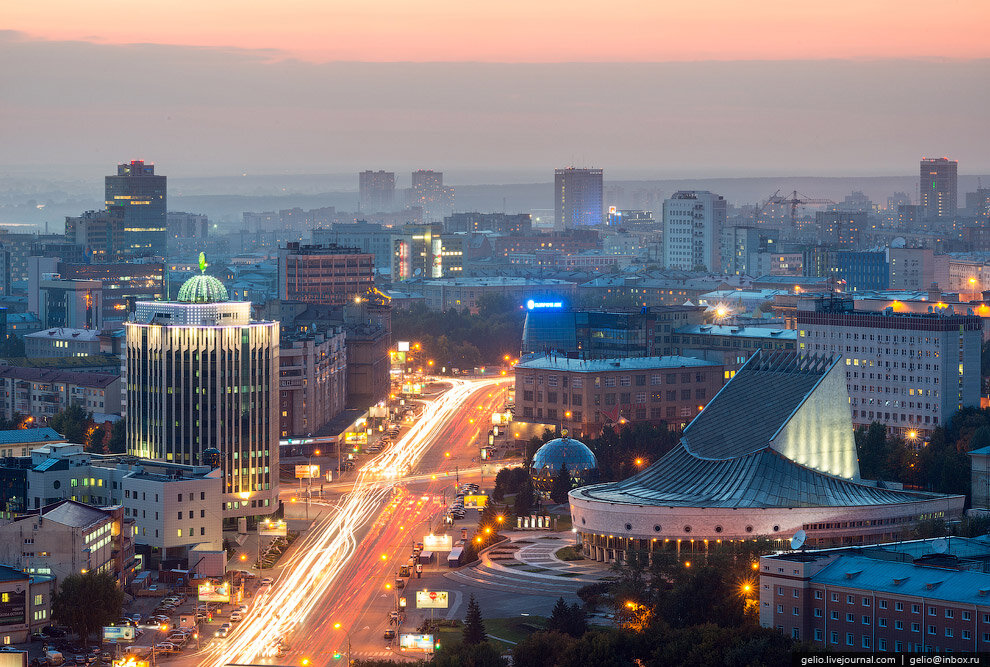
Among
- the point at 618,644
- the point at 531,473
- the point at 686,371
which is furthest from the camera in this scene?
the point at 686,371

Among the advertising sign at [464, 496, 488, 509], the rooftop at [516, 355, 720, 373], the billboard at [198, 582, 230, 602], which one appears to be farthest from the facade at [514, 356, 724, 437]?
the billboard at [198, 582, 230, 602]

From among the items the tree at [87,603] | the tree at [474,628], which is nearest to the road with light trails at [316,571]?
the tree at [87,603]

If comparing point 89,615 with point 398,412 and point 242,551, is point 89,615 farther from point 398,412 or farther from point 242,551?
point 398,412

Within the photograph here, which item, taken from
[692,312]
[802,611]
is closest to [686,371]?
[692,312]

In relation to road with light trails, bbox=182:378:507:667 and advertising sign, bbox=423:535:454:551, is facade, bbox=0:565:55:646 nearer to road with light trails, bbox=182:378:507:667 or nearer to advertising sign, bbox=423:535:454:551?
road with light trails, bbox=182:378:507:667

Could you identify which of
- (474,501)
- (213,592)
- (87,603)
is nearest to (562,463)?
(474,501)

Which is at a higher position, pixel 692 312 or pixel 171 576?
pixel 692 312
